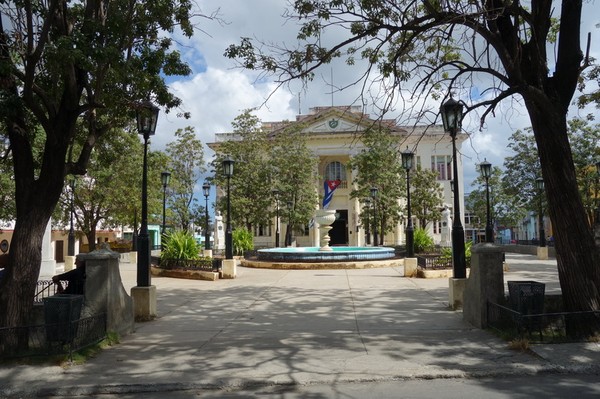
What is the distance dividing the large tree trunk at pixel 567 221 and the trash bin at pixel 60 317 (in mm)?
7405

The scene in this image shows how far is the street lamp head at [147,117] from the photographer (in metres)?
10.0

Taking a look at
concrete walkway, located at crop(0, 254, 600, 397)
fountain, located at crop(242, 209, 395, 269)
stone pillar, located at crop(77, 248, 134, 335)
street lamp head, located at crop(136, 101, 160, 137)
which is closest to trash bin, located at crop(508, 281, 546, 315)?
concrete walkway, located at crop(0, 254, 600, 397)

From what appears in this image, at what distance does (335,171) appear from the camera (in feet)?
180

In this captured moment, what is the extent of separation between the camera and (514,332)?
7816 mm

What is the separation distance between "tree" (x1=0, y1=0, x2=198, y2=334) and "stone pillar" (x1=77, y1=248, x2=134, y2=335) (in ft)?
2.50

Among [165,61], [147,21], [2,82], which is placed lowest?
[2,82]

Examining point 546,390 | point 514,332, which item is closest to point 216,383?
point 546,390

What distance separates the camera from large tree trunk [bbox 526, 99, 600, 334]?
7.75 meters

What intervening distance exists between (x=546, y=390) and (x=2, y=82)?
8.42 m

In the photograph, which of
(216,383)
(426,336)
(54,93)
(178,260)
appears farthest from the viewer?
(178,260)

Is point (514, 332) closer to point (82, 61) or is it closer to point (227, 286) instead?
point (82, 61)

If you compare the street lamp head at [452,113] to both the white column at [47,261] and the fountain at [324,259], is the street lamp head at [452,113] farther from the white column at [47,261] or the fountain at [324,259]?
the white column at [47,261]

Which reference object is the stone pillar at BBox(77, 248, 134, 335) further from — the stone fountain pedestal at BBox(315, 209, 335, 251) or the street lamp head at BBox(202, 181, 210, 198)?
the street lamp head at BBox(202, 181, 210, 198)

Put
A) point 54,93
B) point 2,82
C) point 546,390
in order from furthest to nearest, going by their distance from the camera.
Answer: point 54,93, point 2,82, point 546,390
